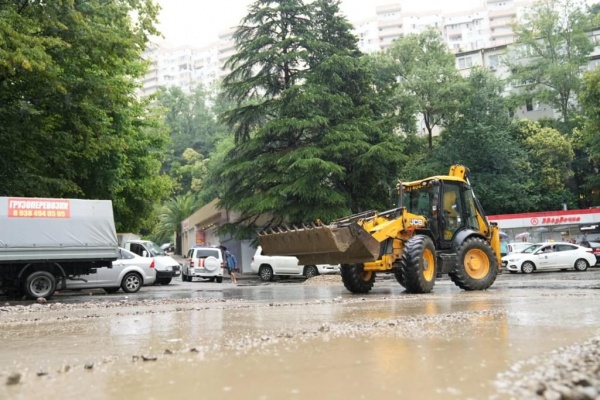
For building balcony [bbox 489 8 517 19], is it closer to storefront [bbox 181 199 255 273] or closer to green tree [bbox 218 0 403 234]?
storefront [bbox 181 199 255 273]

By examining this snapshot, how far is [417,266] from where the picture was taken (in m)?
13.3

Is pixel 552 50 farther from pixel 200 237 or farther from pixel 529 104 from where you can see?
pixel 200 237

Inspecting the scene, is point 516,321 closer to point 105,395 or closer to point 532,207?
point 105,395

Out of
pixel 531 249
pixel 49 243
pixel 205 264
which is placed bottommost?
pixel 205 264

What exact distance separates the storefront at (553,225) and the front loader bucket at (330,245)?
2600 centimetres

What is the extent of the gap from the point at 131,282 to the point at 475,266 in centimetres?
1196

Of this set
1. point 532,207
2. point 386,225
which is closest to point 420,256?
point 386,225

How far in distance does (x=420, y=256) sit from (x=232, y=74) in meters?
21.9

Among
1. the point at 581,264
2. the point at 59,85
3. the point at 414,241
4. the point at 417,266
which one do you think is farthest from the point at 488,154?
the point at 59,85

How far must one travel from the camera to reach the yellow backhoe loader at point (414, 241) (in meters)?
13.3

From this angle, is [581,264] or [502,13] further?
[502,13]

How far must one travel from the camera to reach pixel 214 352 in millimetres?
5359

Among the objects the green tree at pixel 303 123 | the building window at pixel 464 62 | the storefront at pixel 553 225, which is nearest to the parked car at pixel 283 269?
the green tree at pixel 303 123

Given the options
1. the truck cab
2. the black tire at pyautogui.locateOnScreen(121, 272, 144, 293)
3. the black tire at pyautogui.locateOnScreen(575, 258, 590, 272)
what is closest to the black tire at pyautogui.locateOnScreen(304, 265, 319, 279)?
the truck cab
